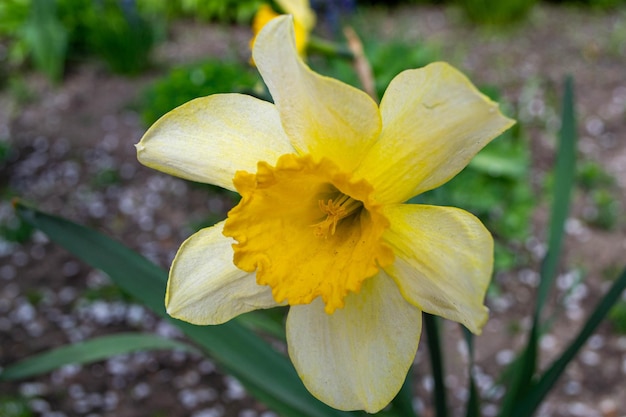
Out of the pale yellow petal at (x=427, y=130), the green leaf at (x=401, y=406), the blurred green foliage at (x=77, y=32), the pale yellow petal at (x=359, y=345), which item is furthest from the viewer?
the blurred green foliage at (x=77, y=32)

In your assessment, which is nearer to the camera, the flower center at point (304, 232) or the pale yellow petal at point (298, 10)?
the flower center at point (304, 232)

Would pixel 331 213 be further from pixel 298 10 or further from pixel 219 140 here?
pixel 298 10

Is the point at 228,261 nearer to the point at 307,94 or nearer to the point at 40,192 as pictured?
the point at 307,94

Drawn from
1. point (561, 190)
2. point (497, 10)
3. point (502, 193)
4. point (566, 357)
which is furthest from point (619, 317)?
point (497, 10)

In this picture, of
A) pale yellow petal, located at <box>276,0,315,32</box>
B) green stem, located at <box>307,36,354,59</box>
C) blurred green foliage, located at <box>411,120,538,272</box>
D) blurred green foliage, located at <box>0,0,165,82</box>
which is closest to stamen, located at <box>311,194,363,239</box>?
green stem, located at <box>307,36,354,59</box>

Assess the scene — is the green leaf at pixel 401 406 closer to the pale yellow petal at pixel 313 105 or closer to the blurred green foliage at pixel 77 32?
the pale yellow petal at pixel 313 105

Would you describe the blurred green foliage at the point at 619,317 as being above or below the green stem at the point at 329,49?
below

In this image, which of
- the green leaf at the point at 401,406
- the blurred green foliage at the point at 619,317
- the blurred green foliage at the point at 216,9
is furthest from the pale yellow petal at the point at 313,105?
the blurred green foliage at the point at 216,9
